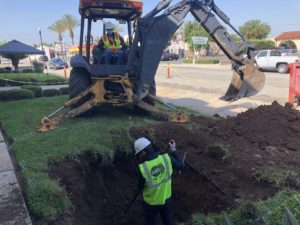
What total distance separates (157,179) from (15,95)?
1044 centimetres

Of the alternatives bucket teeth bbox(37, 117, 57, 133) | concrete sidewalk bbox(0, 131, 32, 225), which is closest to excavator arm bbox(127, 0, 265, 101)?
bucket teeth bbox(37, 117, 57, 133)

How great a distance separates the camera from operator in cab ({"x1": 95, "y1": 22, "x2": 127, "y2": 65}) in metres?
8.35

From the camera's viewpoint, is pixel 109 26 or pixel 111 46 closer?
pixel 109 26

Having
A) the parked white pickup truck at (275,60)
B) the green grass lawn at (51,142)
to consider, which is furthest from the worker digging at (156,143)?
the parked white pickup truck at (275,60)

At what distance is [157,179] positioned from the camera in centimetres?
430

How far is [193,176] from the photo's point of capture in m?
5.83

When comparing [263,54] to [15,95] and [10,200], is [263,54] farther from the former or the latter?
[10,200]

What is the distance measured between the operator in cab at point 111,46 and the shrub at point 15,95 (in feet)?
19.8

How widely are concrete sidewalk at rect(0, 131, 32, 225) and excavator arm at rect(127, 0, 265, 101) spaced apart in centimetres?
325

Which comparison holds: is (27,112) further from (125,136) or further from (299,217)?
(299,217)

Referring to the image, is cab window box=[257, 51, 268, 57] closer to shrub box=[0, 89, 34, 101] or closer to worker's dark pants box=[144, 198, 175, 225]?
shrub box=[0, 89, 34, 101]

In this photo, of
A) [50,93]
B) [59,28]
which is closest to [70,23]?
[59,28]

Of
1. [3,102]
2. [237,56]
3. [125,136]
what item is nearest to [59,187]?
[125,136]

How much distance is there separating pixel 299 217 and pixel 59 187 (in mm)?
3187
